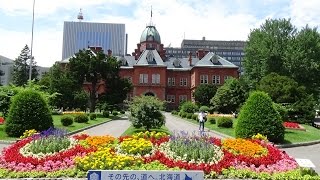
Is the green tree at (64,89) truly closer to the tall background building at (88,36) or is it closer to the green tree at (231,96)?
the green tree at (231,96)

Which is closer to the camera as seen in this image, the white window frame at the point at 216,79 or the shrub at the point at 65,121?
the shrub at the point at 65,121

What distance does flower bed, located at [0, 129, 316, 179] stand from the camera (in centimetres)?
1028

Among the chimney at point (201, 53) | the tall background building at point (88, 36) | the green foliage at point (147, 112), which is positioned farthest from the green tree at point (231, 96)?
the tall background building at point (88, 36)

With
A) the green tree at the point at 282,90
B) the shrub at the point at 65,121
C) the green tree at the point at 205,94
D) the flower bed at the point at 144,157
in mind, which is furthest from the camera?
the green tree at the point at 205,94

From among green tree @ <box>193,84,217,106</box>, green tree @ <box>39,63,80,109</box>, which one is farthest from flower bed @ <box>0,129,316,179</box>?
green tree @ <box>193,84,217,106</box>

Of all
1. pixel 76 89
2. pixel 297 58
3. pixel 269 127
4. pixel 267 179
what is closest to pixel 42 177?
pixel 267 179

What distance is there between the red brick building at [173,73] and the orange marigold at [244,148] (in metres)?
60.6

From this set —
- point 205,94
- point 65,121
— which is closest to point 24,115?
point 65,121

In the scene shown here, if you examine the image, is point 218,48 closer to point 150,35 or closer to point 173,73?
point 150,35

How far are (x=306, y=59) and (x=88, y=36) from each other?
11210 cm

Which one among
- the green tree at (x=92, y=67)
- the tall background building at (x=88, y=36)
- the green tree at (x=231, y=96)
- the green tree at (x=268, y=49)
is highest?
the tall background building at (x=88, y=36)

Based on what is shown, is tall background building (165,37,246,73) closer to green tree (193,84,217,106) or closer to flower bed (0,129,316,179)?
green tree (193,84,217,106)

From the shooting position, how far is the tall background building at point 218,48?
18012 cm

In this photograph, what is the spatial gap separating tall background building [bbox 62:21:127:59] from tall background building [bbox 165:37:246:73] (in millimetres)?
31242
